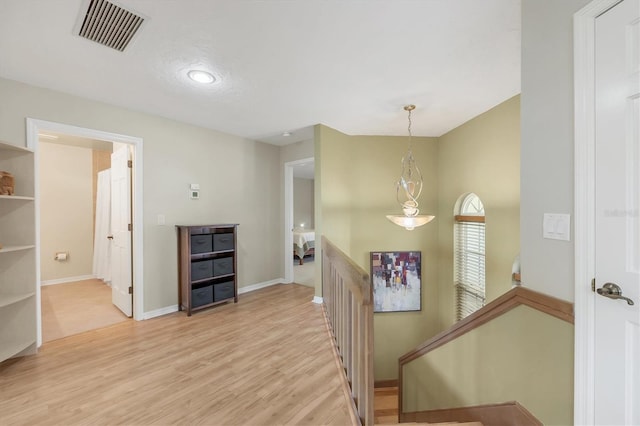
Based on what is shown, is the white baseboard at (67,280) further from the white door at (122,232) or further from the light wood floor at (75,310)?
the white door at (122,232)

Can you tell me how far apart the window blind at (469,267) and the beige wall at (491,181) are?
0.31ft

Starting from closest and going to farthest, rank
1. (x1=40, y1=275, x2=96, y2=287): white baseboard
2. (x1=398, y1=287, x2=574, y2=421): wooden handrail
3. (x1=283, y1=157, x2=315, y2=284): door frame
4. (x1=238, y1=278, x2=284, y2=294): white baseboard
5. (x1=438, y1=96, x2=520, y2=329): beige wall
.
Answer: (x1=398, y1=287, x2=574, y2=421): wooden handrail < (x1=438, y1=96, x2=520, y2=329): beige wall < (x1=238, y1=278, x2=284, y2=294): white baseboard < (x1=40, y1=275, x2=96, y2=287): white baseboard < (x1=283, y1=157, x2=315, y2=284): door frame

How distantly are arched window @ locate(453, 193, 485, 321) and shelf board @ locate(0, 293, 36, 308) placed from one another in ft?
15.7

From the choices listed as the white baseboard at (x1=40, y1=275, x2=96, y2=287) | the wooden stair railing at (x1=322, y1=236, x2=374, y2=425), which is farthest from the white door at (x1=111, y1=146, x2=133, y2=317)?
the wooden stair railing at (x1=322, y1=236, x2=374, y2=425)

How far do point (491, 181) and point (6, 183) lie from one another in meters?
4.70

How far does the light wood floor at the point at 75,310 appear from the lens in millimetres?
2801

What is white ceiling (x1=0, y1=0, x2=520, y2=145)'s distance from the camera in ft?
5.08

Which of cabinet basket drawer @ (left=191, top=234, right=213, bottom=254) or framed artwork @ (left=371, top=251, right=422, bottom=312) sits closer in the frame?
cabinet basket drawer @ (left=191, top=234, right=213, bottom=254)

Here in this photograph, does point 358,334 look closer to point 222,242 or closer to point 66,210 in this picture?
point 222,242

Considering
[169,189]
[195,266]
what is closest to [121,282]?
[195,266]

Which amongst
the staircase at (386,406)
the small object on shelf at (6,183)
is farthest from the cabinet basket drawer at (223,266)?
the staircase at (386,406)
